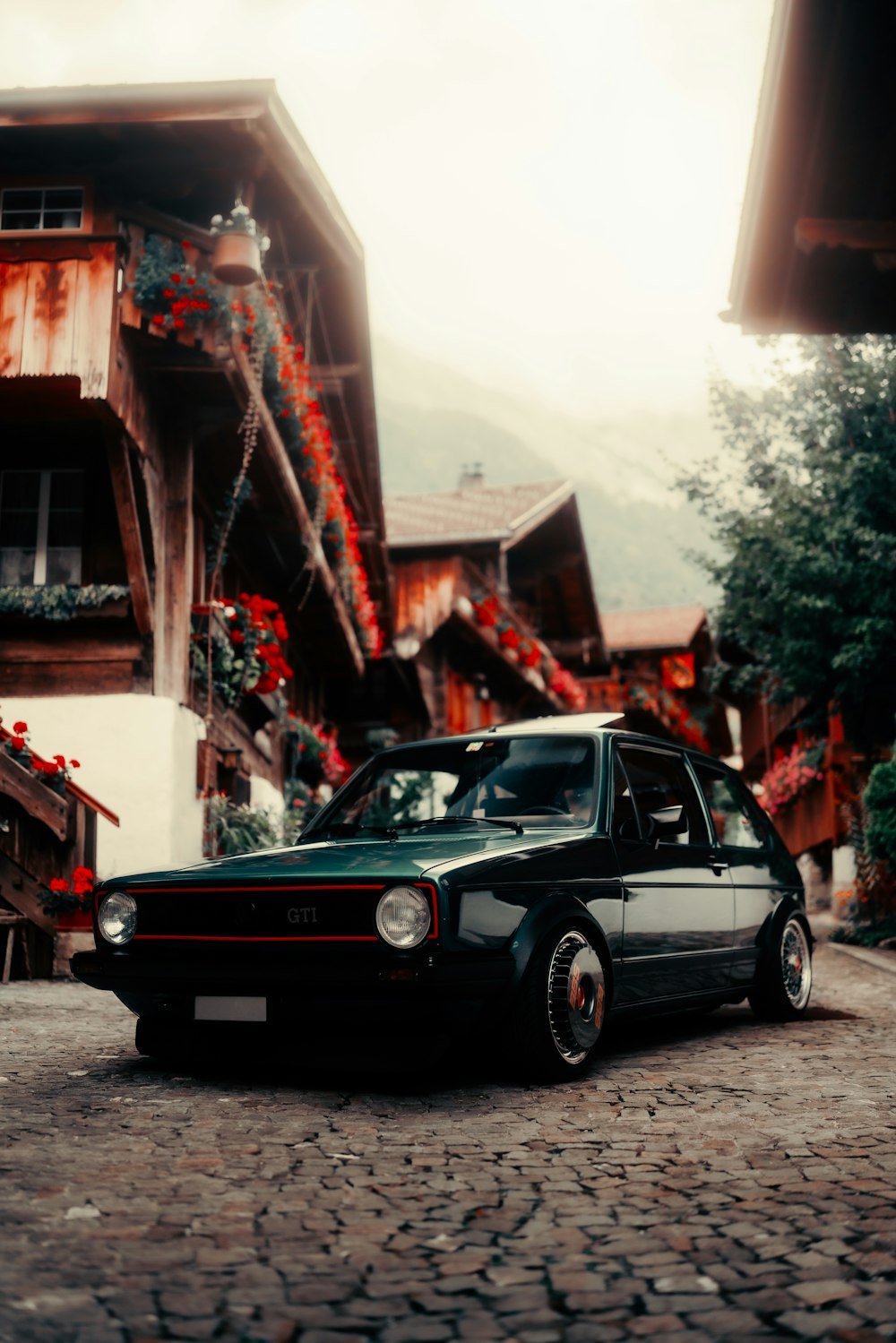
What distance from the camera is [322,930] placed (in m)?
4.99

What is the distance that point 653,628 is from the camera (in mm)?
39000

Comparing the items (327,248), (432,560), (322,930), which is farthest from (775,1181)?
(432,560)

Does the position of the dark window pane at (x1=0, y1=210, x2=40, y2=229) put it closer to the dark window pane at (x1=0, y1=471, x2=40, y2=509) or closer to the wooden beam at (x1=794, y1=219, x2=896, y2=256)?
the dark window pane at (x1=0, y1=471, x2=40, y2=509)

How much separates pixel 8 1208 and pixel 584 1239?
148cm

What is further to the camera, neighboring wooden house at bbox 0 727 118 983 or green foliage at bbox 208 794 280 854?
green foliage at bbox 208 794 280 854

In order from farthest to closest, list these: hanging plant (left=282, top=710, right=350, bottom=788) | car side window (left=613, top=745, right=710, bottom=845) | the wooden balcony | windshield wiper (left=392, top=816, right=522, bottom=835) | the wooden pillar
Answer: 1. the wooden balcony
2. hanging plant (left=282, top=710, right=350, bottom=788)
3. the wooden pillar
4. car side window (left=613, top=745, right=710, bottom=845)
5. windshield wiper (left=392, top=816, right=522, bottom=835)

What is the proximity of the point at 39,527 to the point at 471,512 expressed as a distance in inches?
569

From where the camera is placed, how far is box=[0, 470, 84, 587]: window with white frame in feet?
38.9

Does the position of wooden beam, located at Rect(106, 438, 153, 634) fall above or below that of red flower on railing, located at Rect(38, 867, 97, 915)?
above

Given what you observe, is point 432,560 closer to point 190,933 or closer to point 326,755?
point 326,755

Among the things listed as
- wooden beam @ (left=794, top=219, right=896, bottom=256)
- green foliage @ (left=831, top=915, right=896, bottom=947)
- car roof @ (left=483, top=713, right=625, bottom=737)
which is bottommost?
green foliage @ (left=831, top=915, right=896, bottom=947)

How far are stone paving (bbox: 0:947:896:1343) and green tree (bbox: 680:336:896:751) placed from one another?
1148 centimetres

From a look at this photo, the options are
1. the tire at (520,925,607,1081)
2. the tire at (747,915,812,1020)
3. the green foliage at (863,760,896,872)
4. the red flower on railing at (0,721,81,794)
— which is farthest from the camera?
the green foliage at (863,760,896,872)

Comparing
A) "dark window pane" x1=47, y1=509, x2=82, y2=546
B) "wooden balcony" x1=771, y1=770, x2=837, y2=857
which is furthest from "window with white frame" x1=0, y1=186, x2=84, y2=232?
"wooden balcony" x1=771, y1=770, x2=837, y2=857
